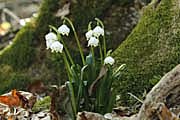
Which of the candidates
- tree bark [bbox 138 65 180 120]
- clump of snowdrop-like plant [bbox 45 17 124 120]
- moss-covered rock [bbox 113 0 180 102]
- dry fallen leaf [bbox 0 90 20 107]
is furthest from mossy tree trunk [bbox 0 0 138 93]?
tree bark [bbox 138 65 180 120]

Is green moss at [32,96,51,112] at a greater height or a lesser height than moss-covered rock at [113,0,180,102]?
lesser

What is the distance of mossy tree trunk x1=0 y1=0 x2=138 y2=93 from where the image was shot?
4352mm

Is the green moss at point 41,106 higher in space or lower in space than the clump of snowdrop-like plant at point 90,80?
lower

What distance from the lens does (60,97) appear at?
9.34ft

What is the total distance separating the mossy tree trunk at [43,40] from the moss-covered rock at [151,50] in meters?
0.81

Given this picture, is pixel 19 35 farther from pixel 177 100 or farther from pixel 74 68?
pixel 177 100

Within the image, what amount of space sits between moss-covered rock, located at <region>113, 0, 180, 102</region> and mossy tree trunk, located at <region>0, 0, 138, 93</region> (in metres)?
0.81

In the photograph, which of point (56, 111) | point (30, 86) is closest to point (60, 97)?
point (56, 111)

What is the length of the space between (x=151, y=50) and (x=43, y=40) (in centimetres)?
141

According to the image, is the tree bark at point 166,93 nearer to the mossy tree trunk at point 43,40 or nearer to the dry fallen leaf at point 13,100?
the dry fallen leaf at point 13,100

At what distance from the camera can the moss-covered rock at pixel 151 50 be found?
3.22 metres

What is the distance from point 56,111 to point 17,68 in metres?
1.66

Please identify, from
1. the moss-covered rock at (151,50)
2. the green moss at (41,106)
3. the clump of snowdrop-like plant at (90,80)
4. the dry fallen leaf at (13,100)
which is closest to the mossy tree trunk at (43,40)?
the moss-covered rock at (151,50)

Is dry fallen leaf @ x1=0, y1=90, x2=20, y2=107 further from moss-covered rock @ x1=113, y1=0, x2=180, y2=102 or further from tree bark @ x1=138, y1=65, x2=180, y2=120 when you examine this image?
tree bark @ x1=138, y1=65, x2=180, y2=120
